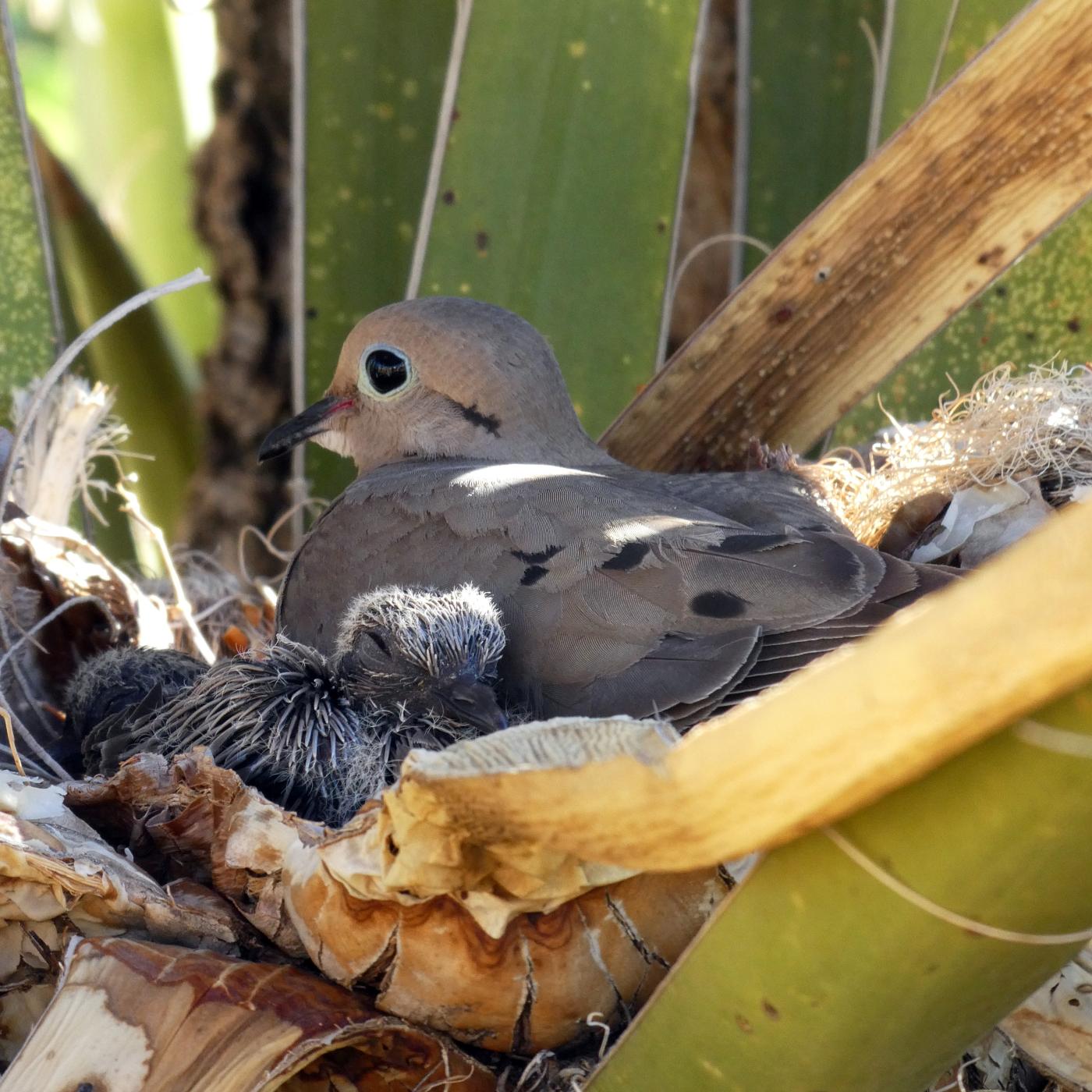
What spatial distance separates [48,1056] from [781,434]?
1.37 m

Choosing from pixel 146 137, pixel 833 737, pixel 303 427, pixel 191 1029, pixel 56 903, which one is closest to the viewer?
pixel 833 737

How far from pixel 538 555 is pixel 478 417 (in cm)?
59

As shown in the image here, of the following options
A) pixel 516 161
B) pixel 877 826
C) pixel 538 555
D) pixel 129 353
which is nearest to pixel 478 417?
pixel 516 161

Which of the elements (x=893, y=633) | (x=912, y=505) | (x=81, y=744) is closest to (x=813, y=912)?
(x=893, y=633)

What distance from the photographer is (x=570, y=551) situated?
163 cm

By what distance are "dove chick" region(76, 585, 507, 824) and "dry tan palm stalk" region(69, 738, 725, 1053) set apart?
0.17 meters

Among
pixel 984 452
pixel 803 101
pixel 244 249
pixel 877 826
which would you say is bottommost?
pixel 877 826

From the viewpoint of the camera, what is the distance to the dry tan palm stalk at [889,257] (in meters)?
1.73

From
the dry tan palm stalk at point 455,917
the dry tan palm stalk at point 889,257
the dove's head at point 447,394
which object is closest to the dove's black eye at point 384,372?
the dove's head at point 447,394

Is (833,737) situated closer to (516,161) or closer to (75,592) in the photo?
(75,592)

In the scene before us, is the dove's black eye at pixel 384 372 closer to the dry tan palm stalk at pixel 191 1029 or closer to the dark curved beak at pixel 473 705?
the dark curved beak at pixel 473 705

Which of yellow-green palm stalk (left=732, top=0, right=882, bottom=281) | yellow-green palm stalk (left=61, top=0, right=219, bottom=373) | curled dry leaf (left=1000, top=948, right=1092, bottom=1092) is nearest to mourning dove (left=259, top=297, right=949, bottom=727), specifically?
curled dry leaf (left=1000, top=948, right=1092, bottom=1092)

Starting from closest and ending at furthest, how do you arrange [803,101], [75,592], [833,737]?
[833,737] < [75,592] < [803,101]

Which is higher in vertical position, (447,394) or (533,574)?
(447,394)
